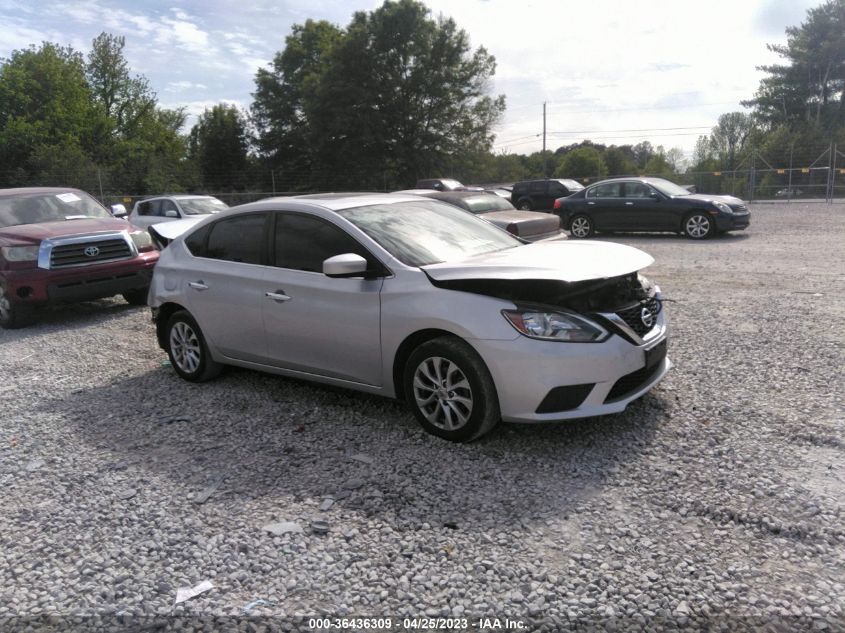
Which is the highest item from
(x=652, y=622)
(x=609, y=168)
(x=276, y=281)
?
(x=609, y=168)

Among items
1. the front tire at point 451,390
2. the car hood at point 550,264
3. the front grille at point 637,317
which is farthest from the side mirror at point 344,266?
the front grille at point 637,317

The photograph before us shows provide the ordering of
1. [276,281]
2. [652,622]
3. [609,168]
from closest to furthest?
1. [652,622]
2. [276,281]
3. [609,168]

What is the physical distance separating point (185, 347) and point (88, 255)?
404 cm

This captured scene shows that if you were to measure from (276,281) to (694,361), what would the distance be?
3.64 meters

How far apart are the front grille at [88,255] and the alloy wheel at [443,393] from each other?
6587mm

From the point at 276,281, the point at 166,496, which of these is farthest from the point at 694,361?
the point at 166,496

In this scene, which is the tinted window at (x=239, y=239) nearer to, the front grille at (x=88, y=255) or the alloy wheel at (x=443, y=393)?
the alloy wheel at (x=443, y=393)

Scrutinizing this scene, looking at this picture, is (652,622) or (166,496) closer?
(652,622)

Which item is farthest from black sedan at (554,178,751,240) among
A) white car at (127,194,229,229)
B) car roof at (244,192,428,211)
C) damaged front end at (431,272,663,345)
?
damaged front end at (431,272,663,345)

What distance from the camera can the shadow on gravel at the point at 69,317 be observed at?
29.0 feet

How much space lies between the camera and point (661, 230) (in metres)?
16.7

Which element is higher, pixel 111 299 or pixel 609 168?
pixel 609 168

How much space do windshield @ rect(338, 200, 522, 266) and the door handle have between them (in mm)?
748

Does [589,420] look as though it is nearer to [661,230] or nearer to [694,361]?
[694,361]
